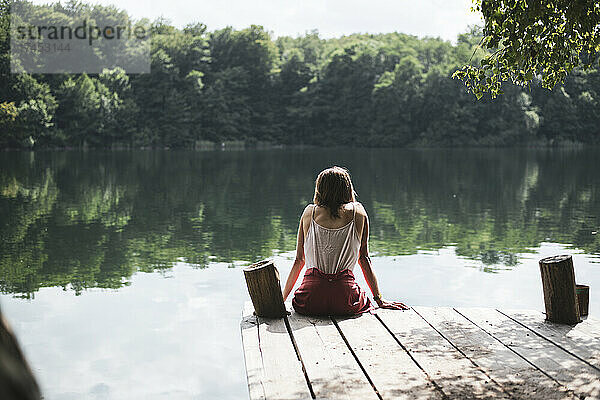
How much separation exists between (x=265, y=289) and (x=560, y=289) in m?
2.02

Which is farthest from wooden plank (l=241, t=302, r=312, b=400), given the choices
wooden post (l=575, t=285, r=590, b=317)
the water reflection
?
the water reflection

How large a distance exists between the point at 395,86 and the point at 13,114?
35.0m

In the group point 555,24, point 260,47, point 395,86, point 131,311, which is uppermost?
point 260,47

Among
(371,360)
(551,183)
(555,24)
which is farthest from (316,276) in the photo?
(551,183)

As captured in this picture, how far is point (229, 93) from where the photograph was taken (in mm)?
69812

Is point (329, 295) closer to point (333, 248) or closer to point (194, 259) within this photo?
point (333, 248)

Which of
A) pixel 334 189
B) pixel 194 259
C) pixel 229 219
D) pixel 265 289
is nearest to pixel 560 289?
pixel 334 189

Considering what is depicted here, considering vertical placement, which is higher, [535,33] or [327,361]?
[535,33]

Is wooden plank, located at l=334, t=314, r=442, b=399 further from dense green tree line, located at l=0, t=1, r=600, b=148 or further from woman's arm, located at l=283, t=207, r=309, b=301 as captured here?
dense green tree line, located at l=0, t=1, r=600, b=148

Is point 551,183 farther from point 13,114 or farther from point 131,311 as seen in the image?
point 13,114

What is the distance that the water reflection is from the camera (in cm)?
1037

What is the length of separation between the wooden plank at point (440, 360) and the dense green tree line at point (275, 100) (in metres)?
52.0

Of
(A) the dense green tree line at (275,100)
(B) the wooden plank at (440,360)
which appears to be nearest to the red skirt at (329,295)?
(B) the wooden plank at (440,360)

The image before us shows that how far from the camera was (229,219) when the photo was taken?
48.8 ft
